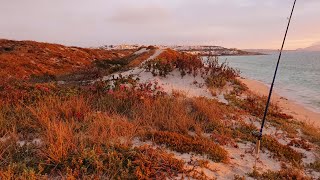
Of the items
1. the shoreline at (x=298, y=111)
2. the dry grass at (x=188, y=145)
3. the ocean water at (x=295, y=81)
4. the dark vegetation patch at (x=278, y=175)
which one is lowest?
the ocean water at (x=295, y=81)

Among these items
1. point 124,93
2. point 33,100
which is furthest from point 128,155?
point 33,100

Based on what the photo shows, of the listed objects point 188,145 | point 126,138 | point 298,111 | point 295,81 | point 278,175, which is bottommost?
point 295,81

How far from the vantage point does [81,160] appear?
462cm

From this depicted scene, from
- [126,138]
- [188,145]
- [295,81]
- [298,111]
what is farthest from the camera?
[295,81]

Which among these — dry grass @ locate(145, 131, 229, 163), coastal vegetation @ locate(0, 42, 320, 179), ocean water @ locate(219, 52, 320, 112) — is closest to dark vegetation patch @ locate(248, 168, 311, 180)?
coastal vegetation @ locate(0, 42, 320, 179)

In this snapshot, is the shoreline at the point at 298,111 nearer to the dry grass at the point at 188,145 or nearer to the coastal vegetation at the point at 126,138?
the coastal vegetation at the point at 126,138

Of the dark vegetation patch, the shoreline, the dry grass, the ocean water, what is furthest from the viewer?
the ocean water

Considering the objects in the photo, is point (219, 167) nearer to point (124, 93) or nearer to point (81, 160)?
point (81, 160)

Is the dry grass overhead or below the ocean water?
overhead

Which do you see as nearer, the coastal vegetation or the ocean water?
the coastal vegetation

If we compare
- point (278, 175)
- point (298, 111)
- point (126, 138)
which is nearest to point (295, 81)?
point (298, 111)

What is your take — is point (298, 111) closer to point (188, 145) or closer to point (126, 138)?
point (188, 145)

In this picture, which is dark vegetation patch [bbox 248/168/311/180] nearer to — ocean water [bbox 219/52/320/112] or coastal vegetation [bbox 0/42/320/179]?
coastal vegetation [bbox 0/42/320/179]

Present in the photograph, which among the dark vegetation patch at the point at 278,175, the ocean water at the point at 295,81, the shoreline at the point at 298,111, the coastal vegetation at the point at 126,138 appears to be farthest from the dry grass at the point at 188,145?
the ocean water at the point at 295,81
